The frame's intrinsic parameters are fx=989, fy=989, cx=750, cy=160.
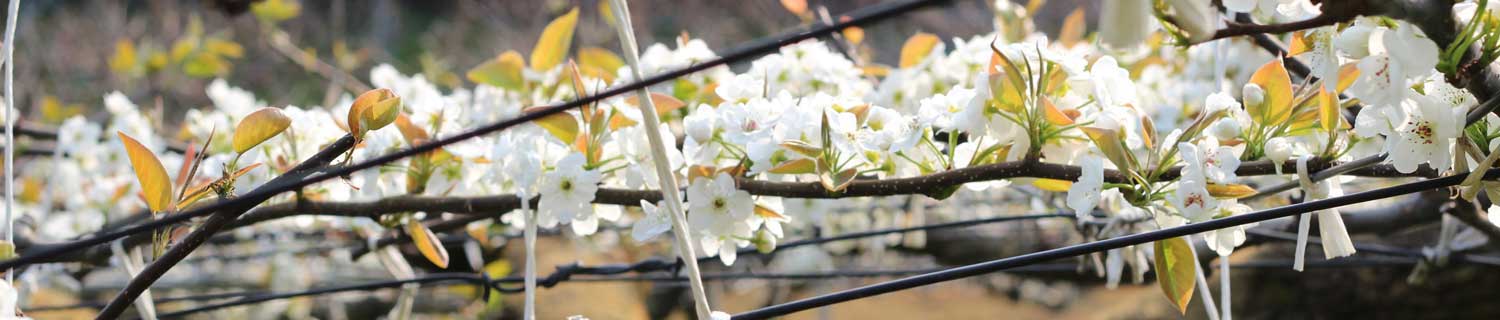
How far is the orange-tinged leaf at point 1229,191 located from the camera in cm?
60

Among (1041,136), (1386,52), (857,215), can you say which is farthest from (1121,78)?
(857,215)

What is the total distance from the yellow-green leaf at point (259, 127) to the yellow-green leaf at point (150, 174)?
5cm

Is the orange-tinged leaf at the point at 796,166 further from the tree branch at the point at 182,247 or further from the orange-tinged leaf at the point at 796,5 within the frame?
the orange-tinged leaf at the point at 796,5

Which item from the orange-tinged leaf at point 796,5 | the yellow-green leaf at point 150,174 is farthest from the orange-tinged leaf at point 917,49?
the yellow-green leaf at point 150,174

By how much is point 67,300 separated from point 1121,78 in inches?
86.1

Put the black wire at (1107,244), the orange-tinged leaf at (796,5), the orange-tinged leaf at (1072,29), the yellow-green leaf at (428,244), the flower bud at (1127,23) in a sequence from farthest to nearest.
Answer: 1. the orange-tinged leaf at (1072,29)
2. the orange-tinged leaf at (796,5)
3. the yellow-green leaf at (428,244)
4. the black wire at (1107,244)
5. the flower bud at (1127,23)

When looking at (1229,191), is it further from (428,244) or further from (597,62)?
(597,62)

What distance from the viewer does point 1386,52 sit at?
0.48 meters

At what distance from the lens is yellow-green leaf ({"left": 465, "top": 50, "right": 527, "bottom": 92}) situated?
41.7 inches

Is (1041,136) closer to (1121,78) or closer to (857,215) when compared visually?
(1121,78)

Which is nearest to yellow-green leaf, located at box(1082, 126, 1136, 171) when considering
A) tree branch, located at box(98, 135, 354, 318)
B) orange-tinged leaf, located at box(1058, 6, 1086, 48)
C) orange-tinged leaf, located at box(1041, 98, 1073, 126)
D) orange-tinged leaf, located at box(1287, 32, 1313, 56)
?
orange-tinged leaf, located at box(1041, 98, 1073, 126)

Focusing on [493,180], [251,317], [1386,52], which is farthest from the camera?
[251,317]

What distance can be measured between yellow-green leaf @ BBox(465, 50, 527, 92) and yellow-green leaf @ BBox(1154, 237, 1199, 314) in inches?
26.9

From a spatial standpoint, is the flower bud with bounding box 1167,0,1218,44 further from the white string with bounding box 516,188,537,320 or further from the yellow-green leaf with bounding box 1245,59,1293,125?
the white string with bounding box 516,188,537,320
